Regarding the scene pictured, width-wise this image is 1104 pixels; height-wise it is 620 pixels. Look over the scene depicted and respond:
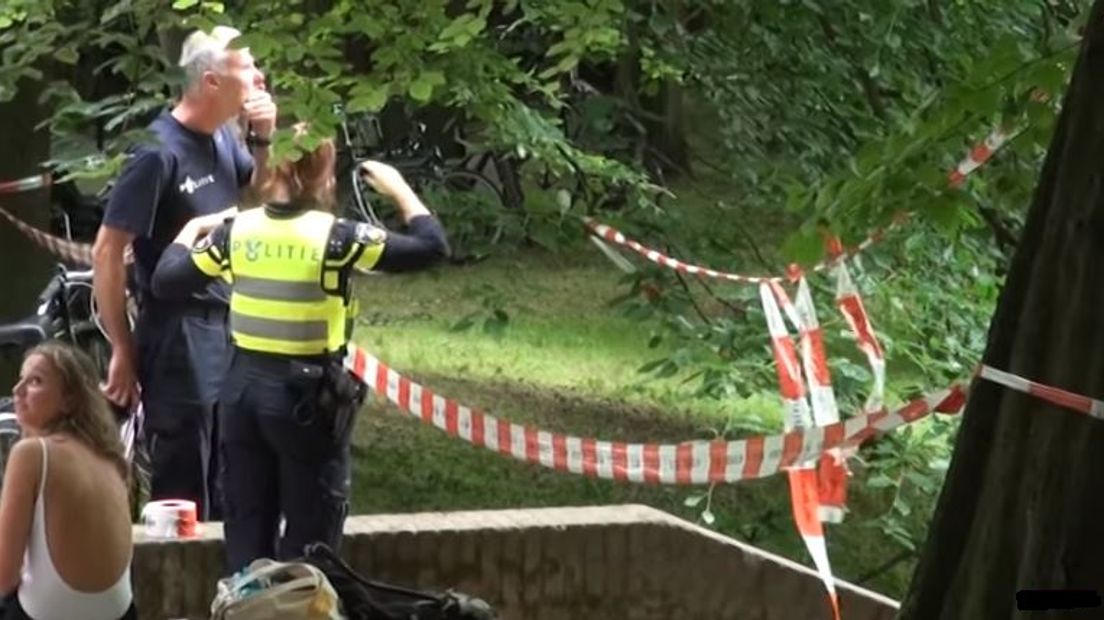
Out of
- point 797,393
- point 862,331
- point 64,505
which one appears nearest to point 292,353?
point 64,505

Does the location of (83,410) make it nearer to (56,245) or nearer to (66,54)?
(66,54)

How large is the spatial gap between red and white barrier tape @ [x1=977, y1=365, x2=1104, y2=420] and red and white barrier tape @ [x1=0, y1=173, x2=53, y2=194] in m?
5.89

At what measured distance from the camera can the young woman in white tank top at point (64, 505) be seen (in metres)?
5.04

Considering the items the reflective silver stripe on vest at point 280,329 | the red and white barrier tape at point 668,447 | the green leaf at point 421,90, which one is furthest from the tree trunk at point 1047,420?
the reflective silver stripe on vest at point 280,329

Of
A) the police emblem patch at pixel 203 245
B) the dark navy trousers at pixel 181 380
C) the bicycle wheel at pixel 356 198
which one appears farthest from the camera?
the bicycle wheel at pixel 356 198

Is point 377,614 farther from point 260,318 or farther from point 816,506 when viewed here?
point 816,506

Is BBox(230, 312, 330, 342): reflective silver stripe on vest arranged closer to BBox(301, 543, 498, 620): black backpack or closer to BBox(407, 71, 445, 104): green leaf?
BBox(407, 71, 445, 104): green leaf

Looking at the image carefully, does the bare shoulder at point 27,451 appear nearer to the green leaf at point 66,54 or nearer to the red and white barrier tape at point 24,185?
the green leaf at point 66,54

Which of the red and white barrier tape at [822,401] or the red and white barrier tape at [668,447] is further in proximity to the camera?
the red and white barrier tape at [822,401]

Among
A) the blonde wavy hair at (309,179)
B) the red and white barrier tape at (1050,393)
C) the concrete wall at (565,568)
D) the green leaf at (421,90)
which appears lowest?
the concrete wall at (565,568)

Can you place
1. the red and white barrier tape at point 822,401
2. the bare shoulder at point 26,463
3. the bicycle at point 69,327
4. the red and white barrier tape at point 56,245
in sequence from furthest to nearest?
the red and white barrier tape at point 56,245 → the bicycle at point 69,327 → the red and white barrier tape at point 822,401 → the bare shoulder at point 26,463

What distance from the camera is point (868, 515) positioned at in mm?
9711

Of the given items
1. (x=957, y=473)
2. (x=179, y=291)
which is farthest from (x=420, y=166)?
(x=957, y=473)

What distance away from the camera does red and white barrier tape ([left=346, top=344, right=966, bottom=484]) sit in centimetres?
644
